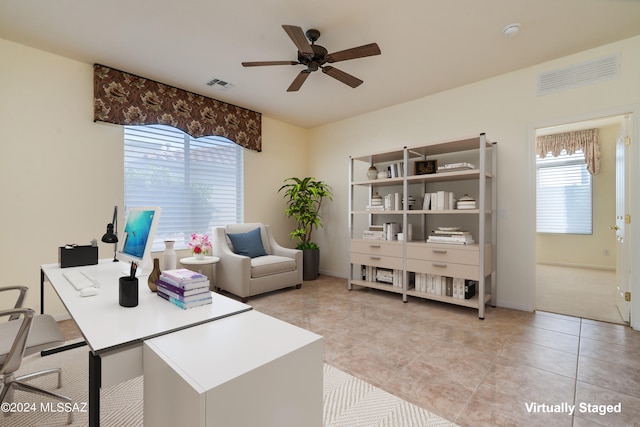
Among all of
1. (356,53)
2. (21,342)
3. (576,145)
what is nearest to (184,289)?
(21,342)

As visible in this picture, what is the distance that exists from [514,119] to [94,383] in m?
4.08

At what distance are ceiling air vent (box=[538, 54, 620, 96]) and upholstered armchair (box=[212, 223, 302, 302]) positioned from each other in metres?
3.51

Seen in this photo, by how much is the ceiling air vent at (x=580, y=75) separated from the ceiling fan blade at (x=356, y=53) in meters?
2.06

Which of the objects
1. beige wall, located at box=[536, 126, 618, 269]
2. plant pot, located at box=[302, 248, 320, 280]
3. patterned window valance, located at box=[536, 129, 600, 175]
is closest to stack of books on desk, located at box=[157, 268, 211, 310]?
plant pot, located at box=[302, 248, 320, 280]

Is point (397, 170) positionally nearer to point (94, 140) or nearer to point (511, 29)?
point (511, 29)

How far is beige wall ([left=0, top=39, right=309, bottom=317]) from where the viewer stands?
272 cm

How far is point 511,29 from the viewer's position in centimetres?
248

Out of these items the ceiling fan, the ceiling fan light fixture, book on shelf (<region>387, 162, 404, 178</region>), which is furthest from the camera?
book on shelf (<region>387, 162, 404, 178</region>)

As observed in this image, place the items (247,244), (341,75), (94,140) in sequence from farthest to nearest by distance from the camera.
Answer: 1. (247,244)
2. (94,140)
3. (341,75)

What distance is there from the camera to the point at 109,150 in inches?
129

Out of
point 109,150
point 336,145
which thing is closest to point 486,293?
point 336,145

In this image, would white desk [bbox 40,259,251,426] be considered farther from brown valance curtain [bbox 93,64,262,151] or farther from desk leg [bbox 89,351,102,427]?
brown valance curtain [bbox 93,64,262,151]

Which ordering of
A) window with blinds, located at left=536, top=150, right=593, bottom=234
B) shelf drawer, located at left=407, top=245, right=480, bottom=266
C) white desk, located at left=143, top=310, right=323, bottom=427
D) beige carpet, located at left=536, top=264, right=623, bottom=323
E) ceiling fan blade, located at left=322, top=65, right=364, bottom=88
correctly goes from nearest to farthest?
white desk, located at left=143, top=310, right=323, bottom=427, ceiling fan blade, located at left=322, top=65, right=364, bottom=88, shelf drawer, located at left=407, top=245, right=480, bottom=266, beige carpet, located at left=536, top=264, right=623, bottom=323, window with blinds, located at left=536, top=150, right=593, bottom=234

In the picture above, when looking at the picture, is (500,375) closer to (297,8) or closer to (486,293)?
(486,293)
